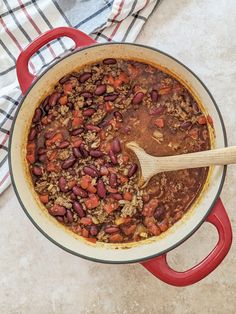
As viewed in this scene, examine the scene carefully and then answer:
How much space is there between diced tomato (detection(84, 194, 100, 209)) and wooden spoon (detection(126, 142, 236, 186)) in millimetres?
130

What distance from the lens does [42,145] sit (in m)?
1.74

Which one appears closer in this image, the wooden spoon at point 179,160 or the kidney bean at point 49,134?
the wooden spoon at point 179,160

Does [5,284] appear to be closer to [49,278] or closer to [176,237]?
[49,278]

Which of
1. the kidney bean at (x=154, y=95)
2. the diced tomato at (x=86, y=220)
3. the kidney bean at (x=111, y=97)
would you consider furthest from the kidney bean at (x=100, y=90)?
the diced tomato at (x=86, y=220)

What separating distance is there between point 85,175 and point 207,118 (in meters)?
0.36

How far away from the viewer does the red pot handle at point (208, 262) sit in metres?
1.57

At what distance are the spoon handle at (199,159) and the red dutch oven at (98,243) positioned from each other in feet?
0.33

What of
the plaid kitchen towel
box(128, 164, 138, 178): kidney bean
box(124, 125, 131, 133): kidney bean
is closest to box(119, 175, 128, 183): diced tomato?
box(128, 164, 138, 178): kidney bean

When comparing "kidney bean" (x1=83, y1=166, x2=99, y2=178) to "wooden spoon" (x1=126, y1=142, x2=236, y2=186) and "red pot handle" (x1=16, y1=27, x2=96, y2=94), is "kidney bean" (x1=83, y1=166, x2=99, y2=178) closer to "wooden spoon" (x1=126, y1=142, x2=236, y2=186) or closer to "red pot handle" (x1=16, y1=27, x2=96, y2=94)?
"wooden spoon" (x1=126, y1=142, x2=236, y2=186)

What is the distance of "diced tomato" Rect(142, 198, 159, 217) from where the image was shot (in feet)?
5.64

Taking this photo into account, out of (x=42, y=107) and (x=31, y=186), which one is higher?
(x=42, y=107)

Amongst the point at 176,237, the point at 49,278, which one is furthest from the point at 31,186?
the point at 176,237

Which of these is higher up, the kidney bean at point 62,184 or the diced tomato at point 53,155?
the diced tomato at point 53,155

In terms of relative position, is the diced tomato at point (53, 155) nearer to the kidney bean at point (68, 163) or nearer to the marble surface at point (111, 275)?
the kidney bean at point (68, 163)
